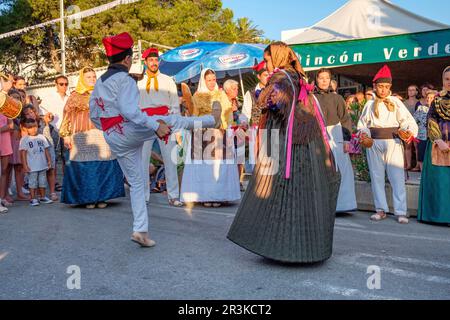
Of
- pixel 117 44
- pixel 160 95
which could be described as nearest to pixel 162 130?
pixel 117 44

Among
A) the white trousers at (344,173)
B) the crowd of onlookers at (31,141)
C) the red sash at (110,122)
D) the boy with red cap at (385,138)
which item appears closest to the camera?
the red sash at (110,122)

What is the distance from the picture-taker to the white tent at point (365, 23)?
11.2 m

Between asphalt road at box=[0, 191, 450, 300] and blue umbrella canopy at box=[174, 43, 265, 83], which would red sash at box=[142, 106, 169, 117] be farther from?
blue umbrella canopy at box=[174, 43, 265, 83]

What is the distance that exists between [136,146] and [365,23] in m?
8.49

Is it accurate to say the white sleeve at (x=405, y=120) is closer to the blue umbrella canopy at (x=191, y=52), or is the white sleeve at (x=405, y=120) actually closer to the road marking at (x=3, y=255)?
the road marking at (x=3, y=255)

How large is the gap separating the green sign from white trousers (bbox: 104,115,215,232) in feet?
22.9

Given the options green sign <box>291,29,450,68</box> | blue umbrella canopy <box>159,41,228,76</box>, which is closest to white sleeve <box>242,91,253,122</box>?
green sign <box>291,29,450,68</box>

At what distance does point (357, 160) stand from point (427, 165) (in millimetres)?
1454

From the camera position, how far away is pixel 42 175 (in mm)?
8734

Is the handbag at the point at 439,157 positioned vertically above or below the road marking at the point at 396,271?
above

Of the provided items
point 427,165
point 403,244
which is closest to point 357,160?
point 427,165

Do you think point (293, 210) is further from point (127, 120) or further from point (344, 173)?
point (344, 173)

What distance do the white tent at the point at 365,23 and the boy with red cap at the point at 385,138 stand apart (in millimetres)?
4296

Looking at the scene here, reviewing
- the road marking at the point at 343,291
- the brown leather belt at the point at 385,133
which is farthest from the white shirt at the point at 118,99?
the brown leather belt at the point at 385,133
